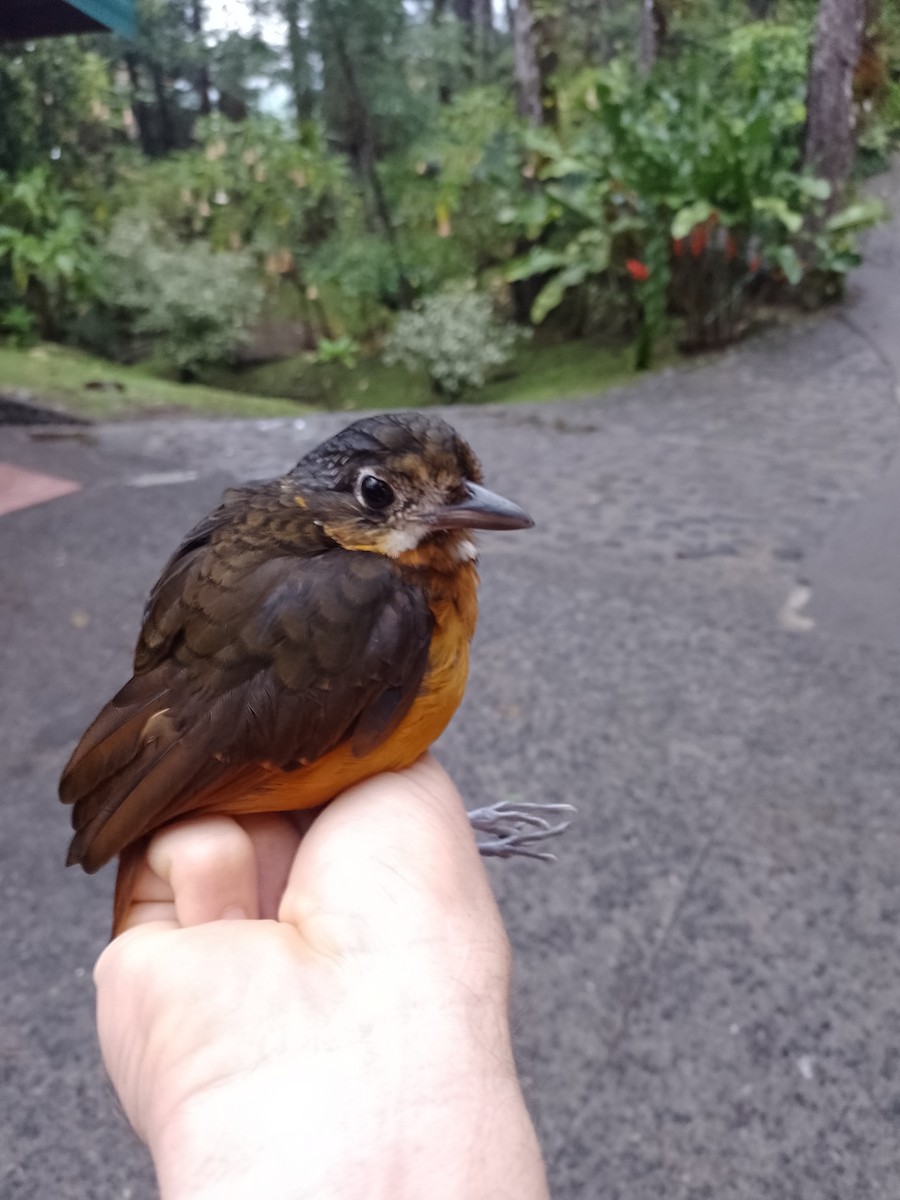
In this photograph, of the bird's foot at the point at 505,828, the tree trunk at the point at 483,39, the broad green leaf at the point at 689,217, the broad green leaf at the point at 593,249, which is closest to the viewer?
the bird's foot at the point at 505,828

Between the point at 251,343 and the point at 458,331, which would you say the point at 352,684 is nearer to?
the point at 458,331

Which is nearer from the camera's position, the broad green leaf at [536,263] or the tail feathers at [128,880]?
the tail feathers at [128,880]

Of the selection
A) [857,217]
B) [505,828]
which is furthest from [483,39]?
[505,828]

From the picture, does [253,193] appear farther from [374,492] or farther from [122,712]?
[122,712]

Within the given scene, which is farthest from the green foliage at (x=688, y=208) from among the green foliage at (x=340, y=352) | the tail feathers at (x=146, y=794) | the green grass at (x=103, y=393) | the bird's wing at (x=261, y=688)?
the tail feathers at (x=146, y=794)

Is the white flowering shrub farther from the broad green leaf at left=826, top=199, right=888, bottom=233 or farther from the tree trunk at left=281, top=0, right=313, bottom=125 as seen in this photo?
the broad green leaf at left=826, top=199, right=888, bottom=233

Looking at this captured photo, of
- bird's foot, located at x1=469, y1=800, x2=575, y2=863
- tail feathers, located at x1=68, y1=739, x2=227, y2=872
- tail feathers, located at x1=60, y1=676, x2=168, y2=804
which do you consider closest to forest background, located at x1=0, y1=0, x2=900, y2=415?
bird's foot, located at x1=469, y1=800, x2=575, y2=863

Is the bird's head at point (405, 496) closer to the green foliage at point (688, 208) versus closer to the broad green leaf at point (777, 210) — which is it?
the green foliage at point (688, 208)
